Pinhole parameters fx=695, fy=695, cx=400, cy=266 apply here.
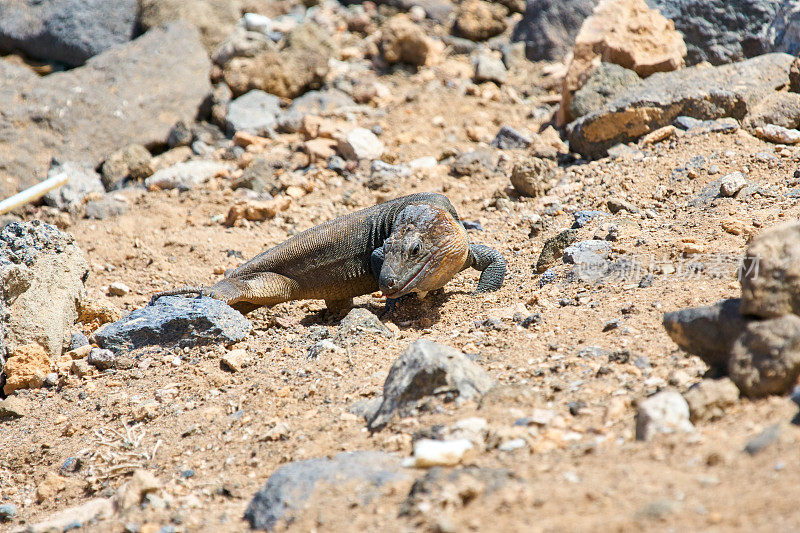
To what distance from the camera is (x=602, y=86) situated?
8680 mm

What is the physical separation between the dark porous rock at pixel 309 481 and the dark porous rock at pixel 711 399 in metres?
1.28

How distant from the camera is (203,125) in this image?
1108 centimetres

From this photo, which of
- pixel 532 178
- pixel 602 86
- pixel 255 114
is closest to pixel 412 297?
pixel 532 178

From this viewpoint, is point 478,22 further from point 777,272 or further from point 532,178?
point 777,272

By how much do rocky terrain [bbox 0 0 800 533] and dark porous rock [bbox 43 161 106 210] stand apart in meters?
0.06

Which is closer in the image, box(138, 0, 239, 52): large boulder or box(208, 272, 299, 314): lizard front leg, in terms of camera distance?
box(208, 272, 299, 314): lizard front leg

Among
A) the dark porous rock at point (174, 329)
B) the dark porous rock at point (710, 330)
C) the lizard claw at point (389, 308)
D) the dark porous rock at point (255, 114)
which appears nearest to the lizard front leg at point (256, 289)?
the dark porous rock at point (174, 329)

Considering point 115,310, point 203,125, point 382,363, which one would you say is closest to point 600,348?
point 382,363

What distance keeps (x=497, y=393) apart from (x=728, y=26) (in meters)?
7.86

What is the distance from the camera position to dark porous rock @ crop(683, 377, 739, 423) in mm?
2957

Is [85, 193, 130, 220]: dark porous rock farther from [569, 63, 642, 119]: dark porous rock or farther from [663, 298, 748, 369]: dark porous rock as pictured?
[663, 298, 748, 369]: dark porous rock

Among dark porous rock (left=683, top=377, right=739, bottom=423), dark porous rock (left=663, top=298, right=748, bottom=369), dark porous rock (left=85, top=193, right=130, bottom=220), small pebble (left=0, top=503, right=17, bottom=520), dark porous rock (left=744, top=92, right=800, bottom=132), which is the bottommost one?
dark porous rock (left=85, top=193, right=130, bottom=220)

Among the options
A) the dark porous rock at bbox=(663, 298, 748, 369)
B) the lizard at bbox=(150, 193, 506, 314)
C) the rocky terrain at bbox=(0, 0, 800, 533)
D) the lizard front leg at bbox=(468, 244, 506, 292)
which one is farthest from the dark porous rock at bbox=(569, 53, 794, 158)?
the dark porous rock at bbox=(663, 298, 748, 369)

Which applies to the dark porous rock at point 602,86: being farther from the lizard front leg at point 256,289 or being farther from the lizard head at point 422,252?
the lizard front leg at point 256,289
